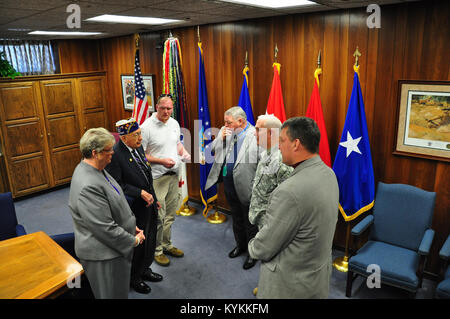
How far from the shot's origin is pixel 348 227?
3.41 m

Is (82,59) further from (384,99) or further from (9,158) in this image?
(384,99)

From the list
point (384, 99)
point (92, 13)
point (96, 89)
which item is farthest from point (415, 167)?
point (96, 89)

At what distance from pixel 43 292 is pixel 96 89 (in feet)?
15.9

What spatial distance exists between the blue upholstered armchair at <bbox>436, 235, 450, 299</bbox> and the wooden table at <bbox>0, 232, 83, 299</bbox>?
2431 mm

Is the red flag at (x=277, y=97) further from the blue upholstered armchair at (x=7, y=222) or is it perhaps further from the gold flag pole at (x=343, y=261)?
the blue upholstered armchair at (x=7, y=222)

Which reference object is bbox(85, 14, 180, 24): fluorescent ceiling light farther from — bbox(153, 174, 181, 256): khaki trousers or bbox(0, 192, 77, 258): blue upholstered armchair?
bbox(0, 192, 77, 258): blue upholstered armchair

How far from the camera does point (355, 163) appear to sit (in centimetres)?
319

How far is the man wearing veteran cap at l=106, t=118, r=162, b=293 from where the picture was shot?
276cm

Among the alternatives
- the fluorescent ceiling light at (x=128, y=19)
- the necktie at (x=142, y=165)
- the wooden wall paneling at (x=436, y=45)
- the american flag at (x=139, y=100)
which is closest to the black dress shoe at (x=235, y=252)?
the necktie at (x=142, y=165)

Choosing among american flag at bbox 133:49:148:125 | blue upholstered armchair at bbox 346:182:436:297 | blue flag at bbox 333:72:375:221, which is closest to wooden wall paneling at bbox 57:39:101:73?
american flag at bbox 133:49:148:125

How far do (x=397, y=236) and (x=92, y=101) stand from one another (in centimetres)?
520

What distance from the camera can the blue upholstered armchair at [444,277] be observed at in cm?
240

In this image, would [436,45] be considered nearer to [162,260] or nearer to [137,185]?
[137,185]
